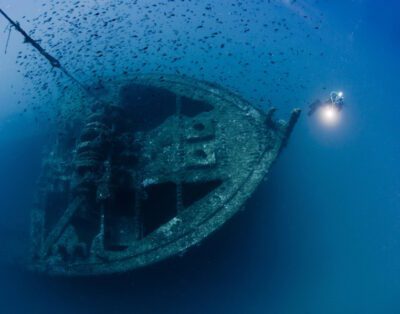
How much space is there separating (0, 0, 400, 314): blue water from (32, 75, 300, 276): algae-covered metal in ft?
1.79

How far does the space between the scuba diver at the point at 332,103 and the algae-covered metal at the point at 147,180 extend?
14.5 feet

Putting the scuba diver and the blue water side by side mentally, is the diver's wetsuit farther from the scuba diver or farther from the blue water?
the blue water

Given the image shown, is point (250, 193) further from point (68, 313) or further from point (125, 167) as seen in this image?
point (68, 313)

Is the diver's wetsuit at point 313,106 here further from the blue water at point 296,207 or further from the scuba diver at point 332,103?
the blue water at point 296,207

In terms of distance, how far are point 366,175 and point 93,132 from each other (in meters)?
8.65

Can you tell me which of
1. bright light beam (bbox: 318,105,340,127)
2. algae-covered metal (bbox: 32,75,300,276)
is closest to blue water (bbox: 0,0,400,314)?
bright light beam (bbox: 318,105,340,127)

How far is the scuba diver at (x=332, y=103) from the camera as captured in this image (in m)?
10.9

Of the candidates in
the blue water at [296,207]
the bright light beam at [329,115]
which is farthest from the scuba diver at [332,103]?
the blue water at [296,207]

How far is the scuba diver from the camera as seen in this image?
35.9 feet

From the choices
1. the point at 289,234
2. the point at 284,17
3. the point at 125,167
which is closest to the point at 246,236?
the point at 289,234

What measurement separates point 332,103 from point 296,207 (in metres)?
4.37

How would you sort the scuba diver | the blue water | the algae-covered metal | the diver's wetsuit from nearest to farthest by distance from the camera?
the algae-covered metal, the blue water, the scuba diver, the diver's wetsuit

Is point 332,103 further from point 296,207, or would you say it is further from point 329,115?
point 296,207

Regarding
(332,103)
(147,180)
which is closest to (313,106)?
(332,103)
